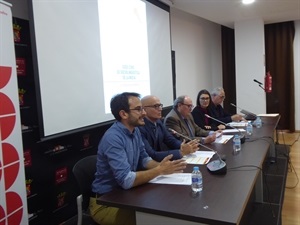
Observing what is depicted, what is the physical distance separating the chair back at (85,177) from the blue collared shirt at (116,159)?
0.30 ft

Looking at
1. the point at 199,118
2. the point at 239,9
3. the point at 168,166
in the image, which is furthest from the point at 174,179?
the point at 239,9

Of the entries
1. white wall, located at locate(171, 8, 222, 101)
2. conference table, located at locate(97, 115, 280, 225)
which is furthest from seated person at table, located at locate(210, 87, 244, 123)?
conference table, located at locate(97, 115, 280, 225)

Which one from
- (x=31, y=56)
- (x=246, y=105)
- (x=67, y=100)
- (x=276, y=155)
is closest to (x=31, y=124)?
(x=67, y=100)

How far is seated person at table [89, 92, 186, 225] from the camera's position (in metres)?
1.46

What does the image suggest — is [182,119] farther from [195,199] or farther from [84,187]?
[195,199]

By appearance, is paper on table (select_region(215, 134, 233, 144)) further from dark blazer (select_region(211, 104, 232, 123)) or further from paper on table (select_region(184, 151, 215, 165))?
dark blazer (select_region(211, 104, 232, 123))

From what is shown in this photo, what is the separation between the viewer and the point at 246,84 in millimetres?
5531

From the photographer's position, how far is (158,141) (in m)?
2.29

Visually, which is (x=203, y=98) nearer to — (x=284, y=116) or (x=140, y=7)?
(x=140, y=7)

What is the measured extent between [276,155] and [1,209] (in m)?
3.69

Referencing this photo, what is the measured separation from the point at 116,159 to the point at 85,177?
0.38 metres

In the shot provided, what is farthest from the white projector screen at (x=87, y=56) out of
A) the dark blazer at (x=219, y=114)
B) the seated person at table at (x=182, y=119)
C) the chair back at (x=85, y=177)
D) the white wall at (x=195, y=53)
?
the white wall at (x=195, y=53)

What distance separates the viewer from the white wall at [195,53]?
5074 mm

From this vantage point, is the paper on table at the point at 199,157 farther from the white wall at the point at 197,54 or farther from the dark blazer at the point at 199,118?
the white wall at the point at 197,54
